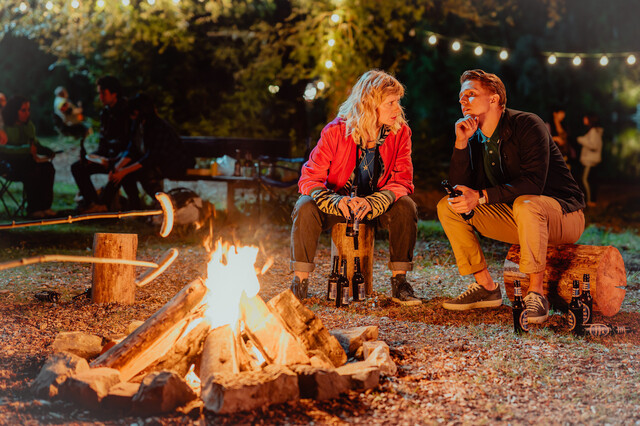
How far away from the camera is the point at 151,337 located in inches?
123

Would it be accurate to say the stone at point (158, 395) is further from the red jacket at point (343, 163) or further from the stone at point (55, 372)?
the red jacket at point (343, 163)

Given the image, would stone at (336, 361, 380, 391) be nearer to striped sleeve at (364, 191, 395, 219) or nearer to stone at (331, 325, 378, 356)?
stone at (331, 325, 378, 356)

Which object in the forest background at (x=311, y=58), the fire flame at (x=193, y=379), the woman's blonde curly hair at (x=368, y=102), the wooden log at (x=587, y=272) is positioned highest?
the forest background at (x=311, y=58)

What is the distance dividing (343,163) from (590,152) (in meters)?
9.27

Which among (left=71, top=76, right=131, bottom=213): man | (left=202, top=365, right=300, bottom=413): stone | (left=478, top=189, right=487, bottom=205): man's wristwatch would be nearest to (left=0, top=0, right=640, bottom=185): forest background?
(left=71, top=76, right=131, bottom=213): man

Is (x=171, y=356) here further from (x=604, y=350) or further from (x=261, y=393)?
(x=604, y=350)

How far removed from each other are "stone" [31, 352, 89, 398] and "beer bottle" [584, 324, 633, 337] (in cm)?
281

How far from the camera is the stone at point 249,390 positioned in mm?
2639

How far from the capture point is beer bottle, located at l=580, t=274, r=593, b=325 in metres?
3.86

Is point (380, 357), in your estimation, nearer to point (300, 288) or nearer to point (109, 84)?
point (300, 288)

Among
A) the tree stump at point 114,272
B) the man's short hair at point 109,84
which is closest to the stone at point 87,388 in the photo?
the tree stump at point 114,272

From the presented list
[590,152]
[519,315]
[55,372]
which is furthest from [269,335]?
[590,152]

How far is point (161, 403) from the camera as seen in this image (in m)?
2.65

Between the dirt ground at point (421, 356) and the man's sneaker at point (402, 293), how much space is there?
73 mm
